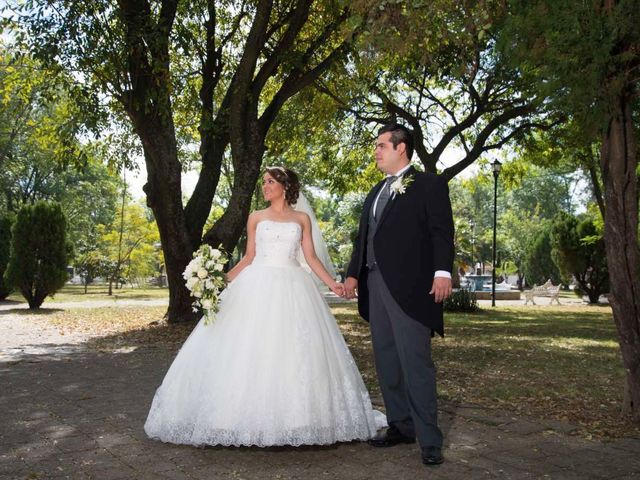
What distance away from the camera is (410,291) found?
15.4 feet

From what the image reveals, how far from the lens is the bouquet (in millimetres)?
5242

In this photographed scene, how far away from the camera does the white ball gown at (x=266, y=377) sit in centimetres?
472

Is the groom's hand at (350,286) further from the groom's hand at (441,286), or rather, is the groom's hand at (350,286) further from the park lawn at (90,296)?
the park lawn at (90,296)

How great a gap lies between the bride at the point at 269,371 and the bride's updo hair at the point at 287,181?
8 centimetres

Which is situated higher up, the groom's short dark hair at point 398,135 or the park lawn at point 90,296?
the groom's short dark hair at point 398,135

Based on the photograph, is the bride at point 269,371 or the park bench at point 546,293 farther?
the park bench at point 546,293

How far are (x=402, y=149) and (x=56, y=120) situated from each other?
1501cm

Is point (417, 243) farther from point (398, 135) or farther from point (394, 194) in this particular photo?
point (398, 135)

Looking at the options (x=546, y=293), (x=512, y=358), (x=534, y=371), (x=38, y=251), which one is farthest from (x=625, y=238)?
(x=546, y=293)

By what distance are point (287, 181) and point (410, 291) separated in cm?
167

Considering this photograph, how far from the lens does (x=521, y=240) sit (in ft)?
215

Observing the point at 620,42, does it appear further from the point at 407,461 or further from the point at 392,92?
the point at 392,92

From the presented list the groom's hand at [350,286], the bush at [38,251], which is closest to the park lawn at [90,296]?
the bush at [38,251]

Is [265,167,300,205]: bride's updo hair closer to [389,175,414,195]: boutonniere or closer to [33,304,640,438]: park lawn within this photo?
[389,175,414,195]: boutonniere
